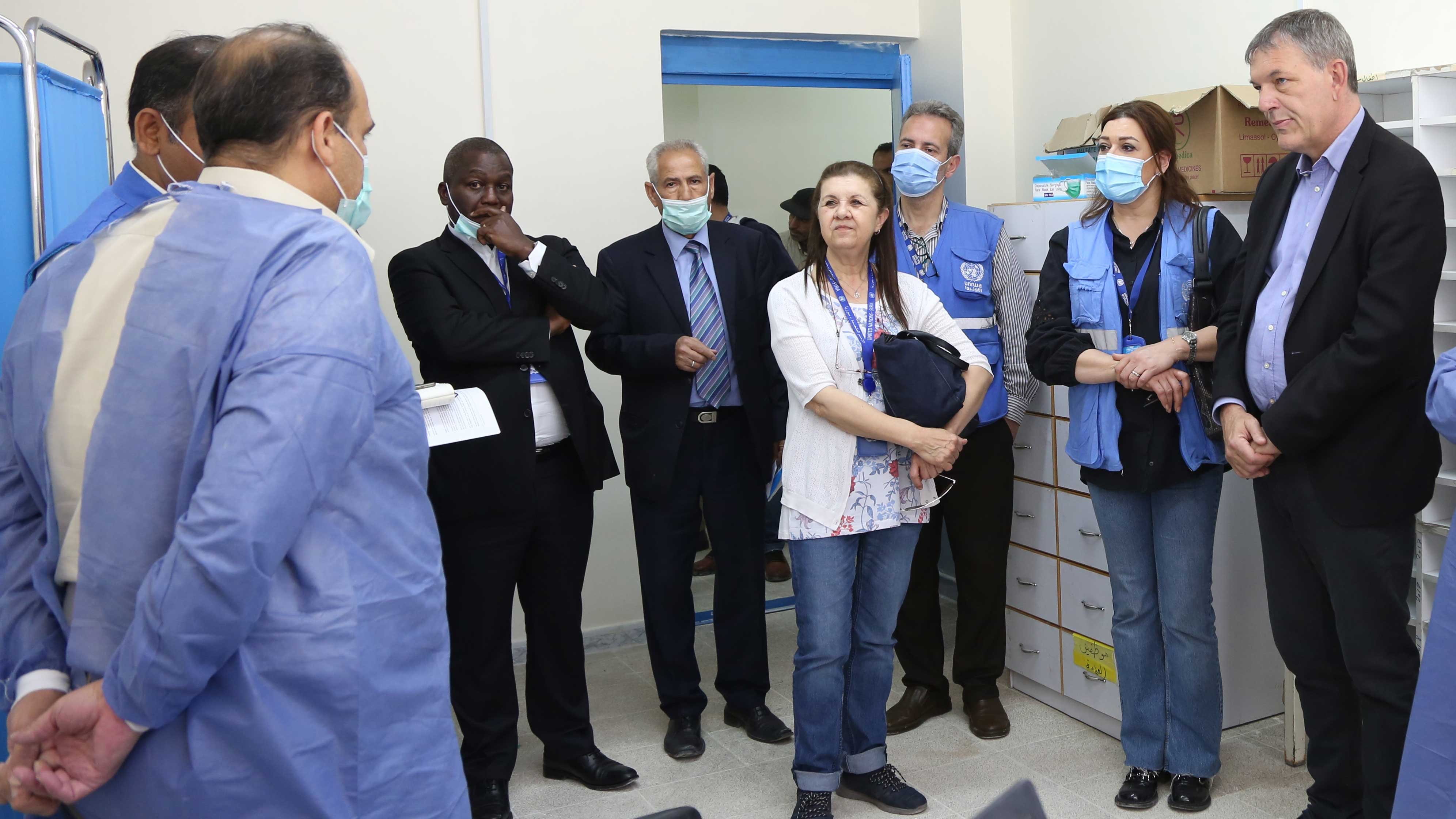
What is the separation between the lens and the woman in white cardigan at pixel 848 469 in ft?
8.13

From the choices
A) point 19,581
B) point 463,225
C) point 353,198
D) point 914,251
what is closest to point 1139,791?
point 914,251

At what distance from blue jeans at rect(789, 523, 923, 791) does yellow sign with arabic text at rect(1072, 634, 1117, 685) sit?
78cm

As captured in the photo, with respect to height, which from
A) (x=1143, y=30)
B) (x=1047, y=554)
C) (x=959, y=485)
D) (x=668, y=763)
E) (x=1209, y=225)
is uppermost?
(x=1143, y=30)

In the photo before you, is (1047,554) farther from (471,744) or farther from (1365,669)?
(471,744)

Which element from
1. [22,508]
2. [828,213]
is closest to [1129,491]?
[828,213]

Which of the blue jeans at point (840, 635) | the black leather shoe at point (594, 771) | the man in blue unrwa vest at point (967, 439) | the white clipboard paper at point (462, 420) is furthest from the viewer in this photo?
the man in blue unrwa vest at point (967, 439)

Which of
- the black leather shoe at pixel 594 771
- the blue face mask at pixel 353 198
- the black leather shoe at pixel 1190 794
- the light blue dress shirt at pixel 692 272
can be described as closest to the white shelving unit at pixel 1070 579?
the black leather shoe at pixel 1190 794

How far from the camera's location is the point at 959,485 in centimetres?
320

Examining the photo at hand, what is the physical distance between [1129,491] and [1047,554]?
0.66 m

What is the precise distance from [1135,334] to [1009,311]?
52 cm

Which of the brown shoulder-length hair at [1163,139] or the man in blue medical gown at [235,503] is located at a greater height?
the brown shoulder-length hair at [1163,139]

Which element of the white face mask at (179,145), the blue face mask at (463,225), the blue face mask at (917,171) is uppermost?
the blue face mask at (917,171)

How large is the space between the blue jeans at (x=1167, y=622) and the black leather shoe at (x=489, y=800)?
60.8 inches

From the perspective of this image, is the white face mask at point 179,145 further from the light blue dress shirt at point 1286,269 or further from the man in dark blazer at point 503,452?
the light blue dress shirt at point 1286,269
